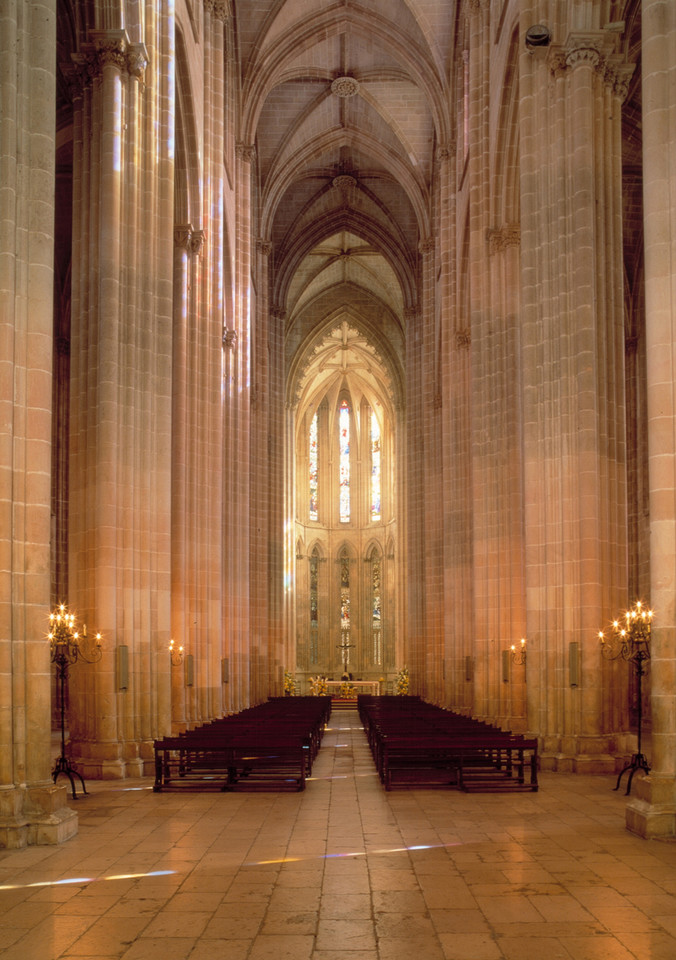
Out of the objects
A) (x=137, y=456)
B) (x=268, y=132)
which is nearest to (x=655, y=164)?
(x=137, y=456)

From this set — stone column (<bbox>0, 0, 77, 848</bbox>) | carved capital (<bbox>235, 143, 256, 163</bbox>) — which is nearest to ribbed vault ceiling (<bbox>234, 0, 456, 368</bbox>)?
carved capital (<bbox>235, 143, 256, 163</bbox>)

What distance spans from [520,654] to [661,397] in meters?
12.8

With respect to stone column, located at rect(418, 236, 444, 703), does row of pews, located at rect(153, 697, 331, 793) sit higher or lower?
lower

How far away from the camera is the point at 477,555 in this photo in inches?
1022

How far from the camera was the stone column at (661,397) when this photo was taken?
11.3 metres

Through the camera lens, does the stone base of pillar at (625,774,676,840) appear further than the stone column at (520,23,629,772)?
No

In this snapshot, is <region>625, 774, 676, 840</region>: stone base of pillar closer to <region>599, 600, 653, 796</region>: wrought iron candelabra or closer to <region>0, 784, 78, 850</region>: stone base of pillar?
<region>599, 600, 653, 796</region>: wrought iron candelabra

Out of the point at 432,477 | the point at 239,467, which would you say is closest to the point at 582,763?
the point at 239,467

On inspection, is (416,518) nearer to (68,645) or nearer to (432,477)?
(432,477)

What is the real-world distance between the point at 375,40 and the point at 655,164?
27162 millimetres

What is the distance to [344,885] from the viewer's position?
9.15 meters

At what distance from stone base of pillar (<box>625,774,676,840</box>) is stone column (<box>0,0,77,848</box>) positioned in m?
6.17

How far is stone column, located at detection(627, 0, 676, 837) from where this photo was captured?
11.3m

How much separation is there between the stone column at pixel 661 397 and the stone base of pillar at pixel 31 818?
6.23 meters
